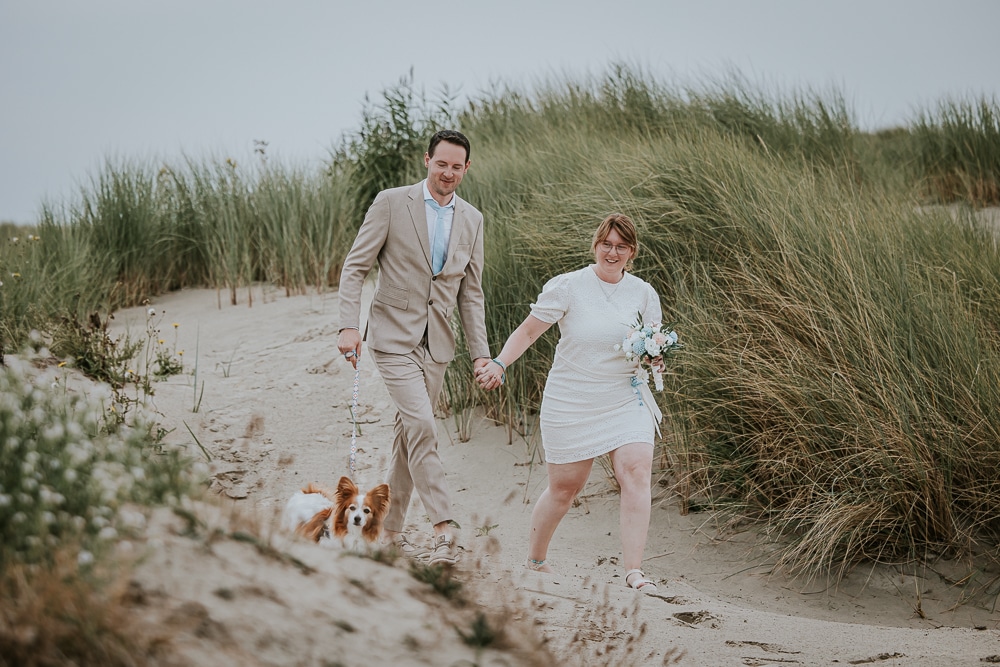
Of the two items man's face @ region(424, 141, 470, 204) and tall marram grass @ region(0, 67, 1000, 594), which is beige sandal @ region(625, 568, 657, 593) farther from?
man's face @ region(424, 141, 470, 204)

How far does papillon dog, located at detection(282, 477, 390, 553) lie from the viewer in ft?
14.7

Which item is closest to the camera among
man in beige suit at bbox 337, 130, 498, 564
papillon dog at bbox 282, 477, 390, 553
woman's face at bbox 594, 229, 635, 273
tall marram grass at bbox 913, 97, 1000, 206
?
papillon dog at bbox 282, 477, 390, 553

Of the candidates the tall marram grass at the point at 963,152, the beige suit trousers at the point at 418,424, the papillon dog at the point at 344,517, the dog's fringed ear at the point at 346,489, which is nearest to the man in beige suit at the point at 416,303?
the beige suit trousers at the point at 418,424

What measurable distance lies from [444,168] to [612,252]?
110 cm

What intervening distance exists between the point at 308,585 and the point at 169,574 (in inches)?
16.7

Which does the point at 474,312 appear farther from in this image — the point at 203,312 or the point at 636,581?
the point at 203,312

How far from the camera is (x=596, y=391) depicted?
5.25 meters

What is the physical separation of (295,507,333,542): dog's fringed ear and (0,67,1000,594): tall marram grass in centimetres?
289

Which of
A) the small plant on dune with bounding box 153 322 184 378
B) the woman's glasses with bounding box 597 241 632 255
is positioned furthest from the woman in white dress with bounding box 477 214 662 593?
the small plant on dune with bounding box 153 322 184 378

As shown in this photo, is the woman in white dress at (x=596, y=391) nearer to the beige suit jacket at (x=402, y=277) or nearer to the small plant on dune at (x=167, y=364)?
the beige suit jacket at (x=402, y=277)

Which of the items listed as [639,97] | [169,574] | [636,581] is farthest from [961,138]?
[169,574]

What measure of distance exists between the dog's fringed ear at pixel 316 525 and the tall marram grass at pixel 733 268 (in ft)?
9.48

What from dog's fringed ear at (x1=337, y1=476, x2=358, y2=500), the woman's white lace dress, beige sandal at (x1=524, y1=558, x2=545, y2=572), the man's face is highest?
the man's face

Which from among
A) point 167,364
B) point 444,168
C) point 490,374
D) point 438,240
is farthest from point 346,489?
point 167,364
